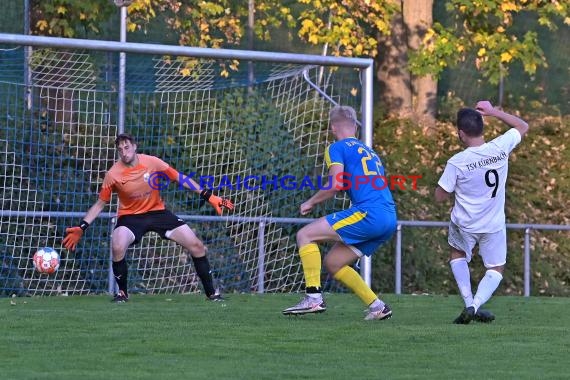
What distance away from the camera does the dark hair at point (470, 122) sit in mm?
9492

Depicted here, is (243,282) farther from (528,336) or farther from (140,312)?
(528,336)

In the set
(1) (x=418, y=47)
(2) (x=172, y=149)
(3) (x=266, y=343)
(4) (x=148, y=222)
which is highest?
(1) (x=418, y=47)

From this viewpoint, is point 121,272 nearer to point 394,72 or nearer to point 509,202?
point 509,202

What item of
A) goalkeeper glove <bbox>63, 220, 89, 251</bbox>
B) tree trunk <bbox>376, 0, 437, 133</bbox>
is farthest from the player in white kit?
tree trunk <bbox>376, 0, 437, 133</bbox>

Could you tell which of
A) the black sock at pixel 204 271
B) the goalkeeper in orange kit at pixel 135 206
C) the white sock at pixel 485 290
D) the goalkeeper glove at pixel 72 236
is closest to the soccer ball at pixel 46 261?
the goalkeeper in orange kit at pixel 135 206

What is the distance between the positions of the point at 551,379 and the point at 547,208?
44.9 feet

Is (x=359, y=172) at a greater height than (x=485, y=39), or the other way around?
(x=485, y=39)

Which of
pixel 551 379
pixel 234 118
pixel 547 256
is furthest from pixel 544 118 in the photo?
pixel 551 379

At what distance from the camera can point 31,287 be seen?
14.9 metres

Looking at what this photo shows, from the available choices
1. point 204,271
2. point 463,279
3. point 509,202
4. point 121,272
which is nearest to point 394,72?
point 509,202

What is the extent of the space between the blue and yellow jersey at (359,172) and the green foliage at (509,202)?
7873 millimetres

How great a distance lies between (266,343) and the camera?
8.35 m

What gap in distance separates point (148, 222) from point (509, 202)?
346 inches

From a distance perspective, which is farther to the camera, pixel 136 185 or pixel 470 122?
pixel 136 185
